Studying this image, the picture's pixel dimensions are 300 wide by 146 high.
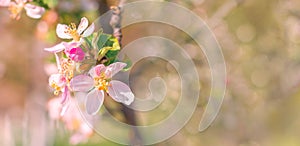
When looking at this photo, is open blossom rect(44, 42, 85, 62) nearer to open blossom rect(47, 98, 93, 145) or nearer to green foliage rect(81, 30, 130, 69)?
green foliage rect(81, 30, 130, 69)

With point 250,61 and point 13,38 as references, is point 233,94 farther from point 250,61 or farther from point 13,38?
point 13,38

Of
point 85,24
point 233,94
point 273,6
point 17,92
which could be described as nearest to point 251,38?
point 273,6

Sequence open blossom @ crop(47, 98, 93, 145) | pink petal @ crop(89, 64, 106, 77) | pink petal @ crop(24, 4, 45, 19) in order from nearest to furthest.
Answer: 1. pink petal @ crop(89, 64, 106, 77)
2. pink petal @ crop(24, 4, 45, 19)
3. open blossom @ crop(47, 98, 93, 145)

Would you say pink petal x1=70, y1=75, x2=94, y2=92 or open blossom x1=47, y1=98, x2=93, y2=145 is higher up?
open blossom x1=47, y1=98, x2=93, y2=145

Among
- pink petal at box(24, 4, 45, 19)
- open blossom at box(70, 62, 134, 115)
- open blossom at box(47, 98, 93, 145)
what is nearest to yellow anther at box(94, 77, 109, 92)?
open blossom at box(70, 62, 134, 115)

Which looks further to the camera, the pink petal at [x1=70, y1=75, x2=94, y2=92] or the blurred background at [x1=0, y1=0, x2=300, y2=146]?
the blurred background at [x1=0, y1=0, x2=300, y2=146]

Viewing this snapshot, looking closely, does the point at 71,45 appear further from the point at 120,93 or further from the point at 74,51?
the point at 120,93

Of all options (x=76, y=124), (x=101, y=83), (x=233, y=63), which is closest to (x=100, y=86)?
(x=101, y=83)
